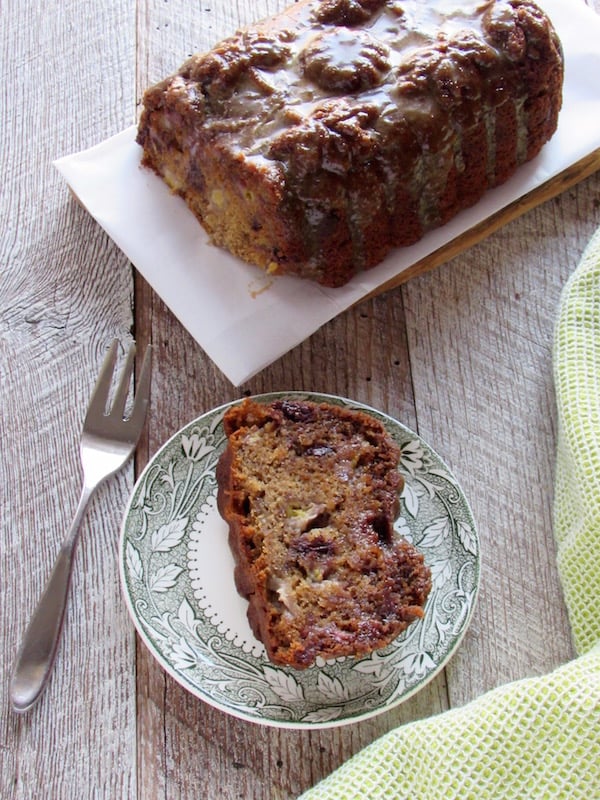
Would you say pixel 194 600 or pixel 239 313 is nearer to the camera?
pixel 194 600

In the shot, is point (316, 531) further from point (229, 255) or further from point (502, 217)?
point (502, 217)

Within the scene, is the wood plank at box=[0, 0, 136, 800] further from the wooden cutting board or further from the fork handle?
the wooden cutting board

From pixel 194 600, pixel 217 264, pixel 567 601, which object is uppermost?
pixel 217 264

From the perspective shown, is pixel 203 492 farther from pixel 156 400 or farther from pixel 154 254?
pixel 154 254

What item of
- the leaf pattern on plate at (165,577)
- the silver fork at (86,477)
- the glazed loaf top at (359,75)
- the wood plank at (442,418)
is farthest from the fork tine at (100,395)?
the glazed loaf top at (359,75)

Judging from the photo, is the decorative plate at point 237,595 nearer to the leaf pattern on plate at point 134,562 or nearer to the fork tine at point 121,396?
the leaf pattern on plate at point 134,562

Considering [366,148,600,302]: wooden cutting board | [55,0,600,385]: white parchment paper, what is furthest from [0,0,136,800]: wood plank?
[366,148,600,302]: wooden cutting board

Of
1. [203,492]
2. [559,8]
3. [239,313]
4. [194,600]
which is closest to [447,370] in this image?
[239,313]
